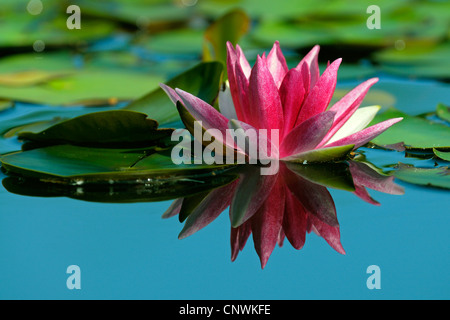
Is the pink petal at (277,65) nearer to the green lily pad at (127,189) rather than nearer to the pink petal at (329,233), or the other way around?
the green lily pad at (127,189)

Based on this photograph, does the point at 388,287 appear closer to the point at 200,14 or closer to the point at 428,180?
the point at 428,180

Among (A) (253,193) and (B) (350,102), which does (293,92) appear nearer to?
(B) (350,102)

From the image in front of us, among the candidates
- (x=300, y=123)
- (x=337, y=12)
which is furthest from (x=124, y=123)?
(x=337, y=12)

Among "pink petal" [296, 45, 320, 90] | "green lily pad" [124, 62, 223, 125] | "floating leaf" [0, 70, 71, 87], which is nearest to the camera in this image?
"pink petal" [296, 45, 320, 90]

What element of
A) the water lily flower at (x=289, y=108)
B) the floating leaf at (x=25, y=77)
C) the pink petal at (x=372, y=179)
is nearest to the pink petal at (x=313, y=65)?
the water lily flower at (x=289, y=108)

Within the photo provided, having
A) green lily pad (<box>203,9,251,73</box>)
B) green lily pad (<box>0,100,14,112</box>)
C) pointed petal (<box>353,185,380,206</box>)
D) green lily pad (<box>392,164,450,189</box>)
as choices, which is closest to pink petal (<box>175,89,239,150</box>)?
pointed petal (<box>353,185,380,206</box>)

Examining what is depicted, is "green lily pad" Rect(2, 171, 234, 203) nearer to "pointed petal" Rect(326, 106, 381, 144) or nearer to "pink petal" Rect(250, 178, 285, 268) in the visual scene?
"pink petal" Rect(250, 178, 285, 268)

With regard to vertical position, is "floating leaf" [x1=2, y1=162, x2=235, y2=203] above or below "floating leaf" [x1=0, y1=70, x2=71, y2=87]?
below
